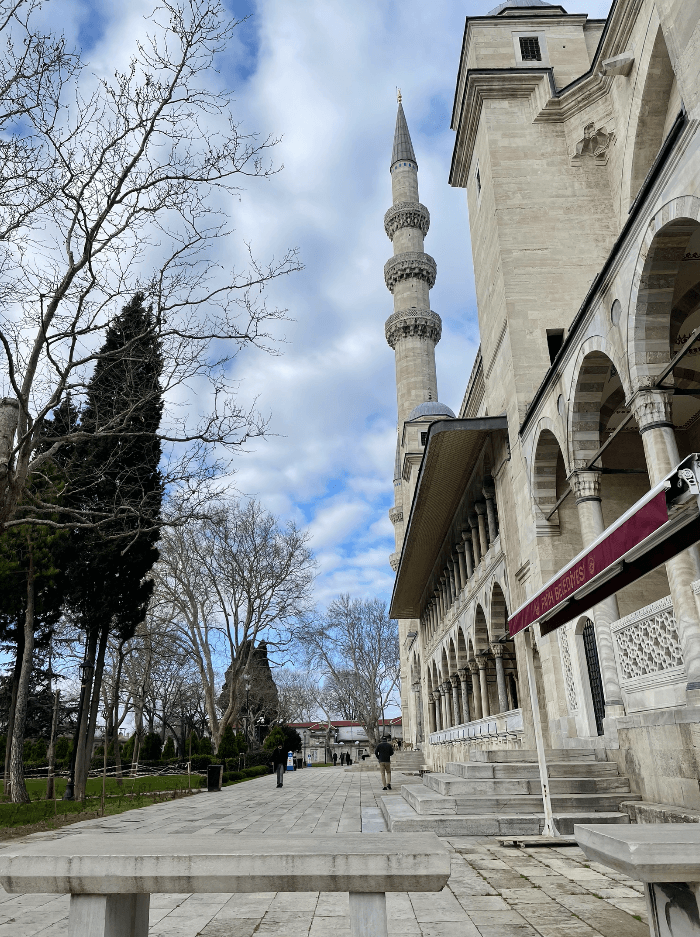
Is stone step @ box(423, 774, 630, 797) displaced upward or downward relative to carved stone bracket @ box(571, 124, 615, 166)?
downward

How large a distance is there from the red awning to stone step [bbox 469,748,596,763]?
5423mm

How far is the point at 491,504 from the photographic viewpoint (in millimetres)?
17688

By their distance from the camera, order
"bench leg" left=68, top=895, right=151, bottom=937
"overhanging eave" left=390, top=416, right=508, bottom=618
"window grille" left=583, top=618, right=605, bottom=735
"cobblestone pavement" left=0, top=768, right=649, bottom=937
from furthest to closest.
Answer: "overhanging eave" left=390, top=416, right=508, bottom=618 → "window grille" left=583, top=618, right=605, bottom=735 → "cobblestone pavement" left=0, top=768, right=649, bottom=937 → "bench leg" left=68, top=895, right=151, bottom=937

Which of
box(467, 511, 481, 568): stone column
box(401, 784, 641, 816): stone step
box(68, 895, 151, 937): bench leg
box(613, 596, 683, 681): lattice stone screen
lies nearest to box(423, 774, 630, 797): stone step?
box(401, 784, 641, 816): stone step

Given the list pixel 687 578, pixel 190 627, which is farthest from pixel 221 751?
pixel 687 578

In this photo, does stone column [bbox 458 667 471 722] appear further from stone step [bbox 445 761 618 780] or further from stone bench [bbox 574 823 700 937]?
stone bench [bbox 574 823 700 937]

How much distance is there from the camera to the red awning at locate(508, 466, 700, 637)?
3.39m

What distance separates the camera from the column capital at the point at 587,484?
38.6 ft

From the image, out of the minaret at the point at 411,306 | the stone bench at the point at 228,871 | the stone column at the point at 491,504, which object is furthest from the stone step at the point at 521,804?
the minaret at the point at 411,306

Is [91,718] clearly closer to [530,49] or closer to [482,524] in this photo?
[482,524]

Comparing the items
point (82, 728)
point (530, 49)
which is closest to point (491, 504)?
point (530, 49)

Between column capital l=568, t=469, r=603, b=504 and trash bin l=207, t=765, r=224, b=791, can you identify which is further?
trash bin l=207, t=765, r=224, b=791

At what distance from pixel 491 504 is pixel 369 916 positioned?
1527 cm

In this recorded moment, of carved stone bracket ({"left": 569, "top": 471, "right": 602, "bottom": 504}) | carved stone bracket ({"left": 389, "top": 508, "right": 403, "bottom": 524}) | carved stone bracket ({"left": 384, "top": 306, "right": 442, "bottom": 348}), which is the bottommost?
carved stone bracket ({"left": 569, "top": 471, "right": 602, "bottom": 504})
